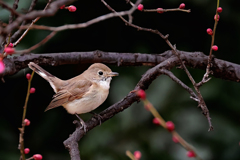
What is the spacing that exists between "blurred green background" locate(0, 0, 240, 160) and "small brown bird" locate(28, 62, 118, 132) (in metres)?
0.23

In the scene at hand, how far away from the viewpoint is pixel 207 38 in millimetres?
3668

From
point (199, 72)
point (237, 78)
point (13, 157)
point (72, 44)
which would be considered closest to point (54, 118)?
point (13, 157)

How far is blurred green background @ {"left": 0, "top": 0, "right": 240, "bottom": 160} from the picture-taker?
3182mm

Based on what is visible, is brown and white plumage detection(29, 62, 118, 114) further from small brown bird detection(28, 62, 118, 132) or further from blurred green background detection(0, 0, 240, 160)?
blurred green background detection(0, 0, 240, 160)

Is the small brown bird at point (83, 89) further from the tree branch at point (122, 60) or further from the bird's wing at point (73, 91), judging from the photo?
the tree branch at point (122, 60)

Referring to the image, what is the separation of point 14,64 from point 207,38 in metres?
2.02

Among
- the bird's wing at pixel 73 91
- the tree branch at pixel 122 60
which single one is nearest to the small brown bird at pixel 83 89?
the bird's wing at pixel 73 91

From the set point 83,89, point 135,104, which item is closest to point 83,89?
point 83,89

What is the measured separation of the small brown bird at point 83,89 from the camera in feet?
10.1

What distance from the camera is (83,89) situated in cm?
324

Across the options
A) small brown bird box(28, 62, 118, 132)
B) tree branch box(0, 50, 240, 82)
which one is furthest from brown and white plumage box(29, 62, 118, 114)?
tree branch box(0, 50, 240, 82)

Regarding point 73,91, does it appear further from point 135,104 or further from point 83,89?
point 135,104

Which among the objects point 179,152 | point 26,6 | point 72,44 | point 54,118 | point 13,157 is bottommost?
point 179,152

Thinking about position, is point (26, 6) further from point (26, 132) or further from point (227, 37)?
point (227, 37)
